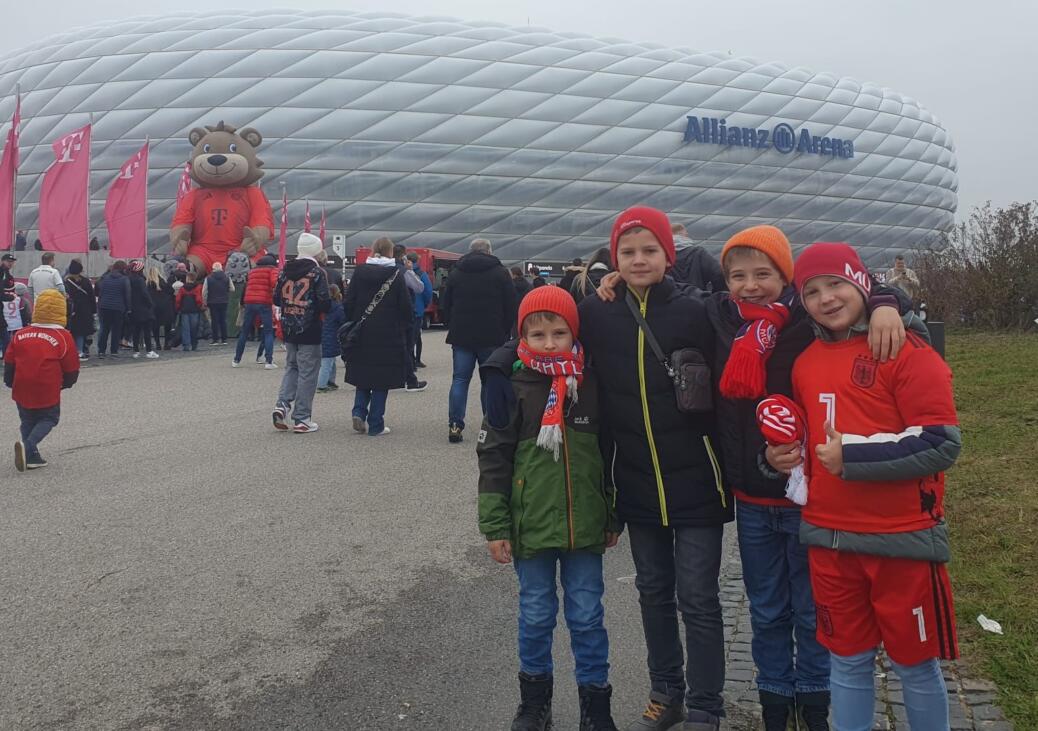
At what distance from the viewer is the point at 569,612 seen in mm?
2877

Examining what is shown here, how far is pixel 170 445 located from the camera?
25.0ft

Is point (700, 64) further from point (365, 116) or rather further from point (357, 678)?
point (357, 678)

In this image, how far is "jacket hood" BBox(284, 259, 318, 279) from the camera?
27.6 ft

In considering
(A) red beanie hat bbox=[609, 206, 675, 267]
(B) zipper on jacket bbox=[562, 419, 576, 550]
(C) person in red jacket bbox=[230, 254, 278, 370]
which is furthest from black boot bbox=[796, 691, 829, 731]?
(C) person in red jacket bbox=[230, 254, 278, 370]

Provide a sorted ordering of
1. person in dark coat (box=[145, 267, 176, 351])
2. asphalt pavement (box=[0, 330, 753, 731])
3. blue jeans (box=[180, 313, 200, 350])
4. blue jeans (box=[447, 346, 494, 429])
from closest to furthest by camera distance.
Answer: asphalt pavement (box=[0, 330, 753, 731])
blue jeans (box=[447, 346, 494, 429])
person in dark coat (box=[145, 267, 176, 351])
blue jeans (box=[180, 313, 200, 350])

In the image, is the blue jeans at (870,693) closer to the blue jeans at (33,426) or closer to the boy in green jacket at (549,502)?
the boy in green jacket at (549,502)

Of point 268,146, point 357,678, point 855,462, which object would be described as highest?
point 268,146

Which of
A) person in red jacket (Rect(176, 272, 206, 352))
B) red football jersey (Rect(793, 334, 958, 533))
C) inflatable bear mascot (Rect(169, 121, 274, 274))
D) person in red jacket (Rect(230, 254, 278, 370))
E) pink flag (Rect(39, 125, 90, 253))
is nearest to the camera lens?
red football jersey (Rect(793, 334, 958, 533))

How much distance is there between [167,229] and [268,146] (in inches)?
228

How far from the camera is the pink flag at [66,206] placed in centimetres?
1459

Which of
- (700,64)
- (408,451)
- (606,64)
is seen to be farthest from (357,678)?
(700,64)

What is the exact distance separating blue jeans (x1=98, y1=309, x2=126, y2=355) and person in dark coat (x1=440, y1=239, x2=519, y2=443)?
32.9ft

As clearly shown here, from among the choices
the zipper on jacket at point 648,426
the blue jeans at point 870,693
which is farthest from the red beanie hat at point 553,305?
the blue jeans at point 870,693

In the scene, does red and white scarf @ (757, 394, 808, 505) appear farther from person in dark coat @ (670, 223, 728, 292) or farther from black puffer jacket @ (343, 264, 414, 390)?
black puffer jacket @ (343, 264, 414, 390)
